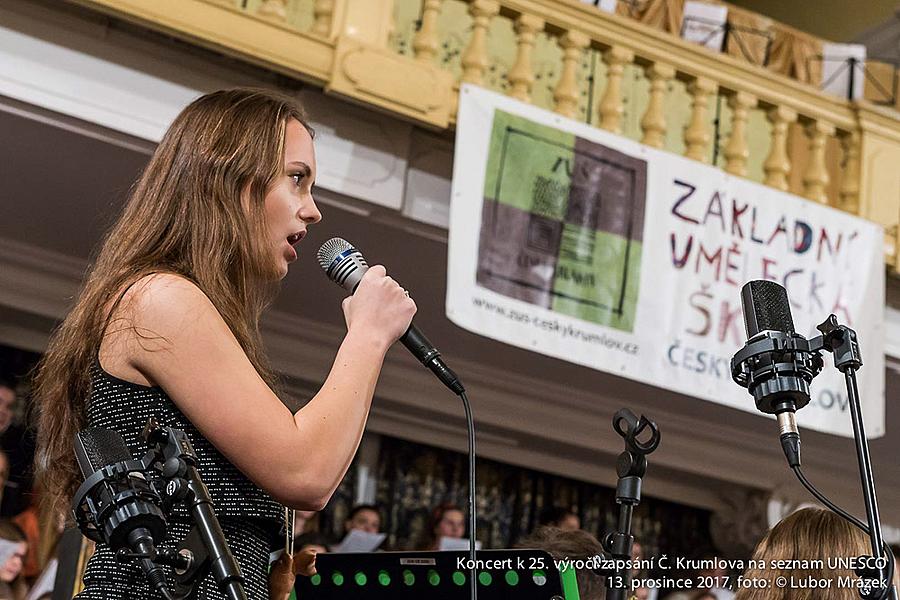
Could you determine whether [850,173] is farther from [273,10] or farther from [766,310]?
[766,310]

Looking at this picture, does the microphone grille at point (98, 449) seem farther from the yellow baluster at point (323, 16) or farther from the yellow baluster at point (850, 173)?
the yellow baluster at point (850, 173)

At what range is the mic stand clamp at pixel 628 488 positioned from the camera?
1.87 meters

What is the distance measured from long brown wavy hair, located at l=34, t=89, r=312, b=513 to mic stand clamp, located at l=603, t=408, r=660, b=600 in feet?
1.94

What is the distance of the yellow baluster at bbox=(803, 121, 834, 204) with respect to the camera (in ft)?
19.6

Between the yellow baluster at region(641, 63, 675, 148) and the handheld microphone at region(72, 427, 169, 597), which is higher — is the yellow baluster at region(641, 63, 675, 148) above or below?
above

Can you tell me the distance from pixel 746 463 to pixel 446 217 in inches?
128

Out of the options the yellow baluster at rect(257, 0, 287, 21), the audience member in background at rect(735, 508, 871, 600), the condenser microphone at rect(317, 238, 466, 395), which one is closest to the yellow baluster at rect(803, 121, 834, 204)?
the yellow baluster at rect(257, 0, 287, 21)

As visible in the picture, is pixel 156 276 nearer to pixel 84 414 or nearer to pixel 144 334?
pixel 144 334

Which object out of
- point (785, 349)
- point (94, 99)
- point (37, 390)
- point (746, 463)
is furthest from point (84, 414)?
point (746, 463)

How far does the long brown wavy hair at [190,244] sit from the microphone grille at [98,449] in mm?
228

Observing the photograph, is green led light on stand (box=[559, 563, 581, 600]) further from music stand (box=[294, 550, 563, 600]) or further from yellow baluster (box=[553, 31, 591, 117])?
yellow baluster (box=[553, 31, 591, 117])

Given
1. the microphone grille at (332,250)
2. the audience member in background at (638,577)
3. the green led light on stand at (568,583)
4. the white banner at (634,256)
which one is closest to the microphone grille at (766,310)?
the audience member in background at (638,577)

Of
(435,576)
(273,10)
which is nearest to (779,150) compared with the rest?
(273,10)

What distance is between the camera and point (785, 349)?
73.6 inches
